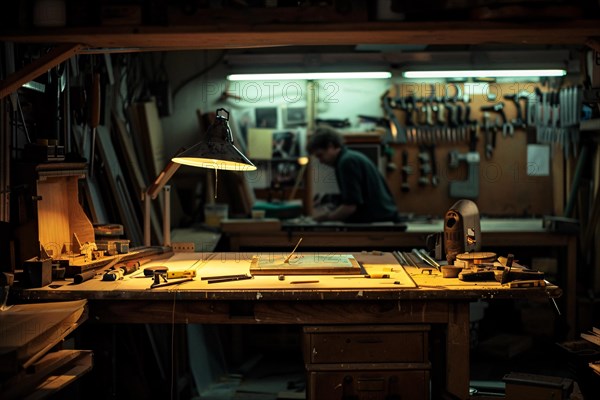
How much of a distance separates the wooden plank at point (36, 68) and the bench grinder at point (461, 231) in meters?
2.05

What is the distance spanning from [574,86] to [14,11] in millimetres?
4687

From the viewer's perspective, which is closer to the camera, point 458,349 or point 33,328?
point 33,328

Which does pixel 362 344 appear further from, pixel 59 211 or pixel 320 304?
pixel 59 211

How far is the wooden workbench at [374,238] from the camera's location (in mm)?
6180

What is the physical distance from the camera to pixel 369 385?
138 inches

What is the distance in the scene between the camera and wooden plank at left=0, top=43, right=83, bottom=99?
358 centimetres

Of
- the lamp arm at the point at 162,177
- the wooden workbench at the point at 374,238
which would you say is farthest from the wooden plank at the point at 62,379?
the wooden workbench at the point at 374,238

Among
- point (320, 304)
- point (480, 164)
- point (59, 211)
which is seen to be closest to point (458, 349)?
point (320, 304)

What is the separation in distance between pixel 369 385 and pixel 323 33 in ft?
5.35

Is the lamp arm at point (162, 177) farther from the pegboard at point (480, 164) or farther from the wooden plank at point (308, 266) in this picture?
the pegboard at point (480, 164)

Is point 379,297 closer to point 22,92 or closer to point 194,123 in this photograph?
point 22,92

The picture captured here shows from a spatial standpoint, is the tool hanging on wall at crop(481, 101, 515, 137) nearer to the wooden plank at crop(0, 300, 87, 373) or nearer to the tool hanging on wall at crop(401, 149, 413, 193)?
the tool hanging on wall at crop(401, 149, 413, 193)

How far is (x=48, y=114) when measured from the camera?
4.50 meters

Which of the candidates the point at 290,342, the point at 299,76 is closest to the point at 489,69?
the point at 299,76
